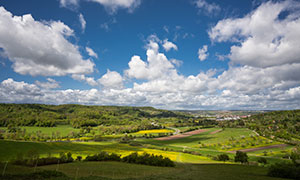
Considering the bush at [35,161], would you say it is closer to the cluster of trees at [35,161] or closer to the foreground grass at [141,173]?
the cluster of trees at [35,161]

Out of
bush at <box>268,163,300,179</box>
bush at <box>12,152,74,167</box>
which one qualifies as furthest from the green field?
bush at <box>12,152,74,167</box>

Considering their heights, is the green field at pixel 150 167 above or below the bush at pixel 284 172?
below

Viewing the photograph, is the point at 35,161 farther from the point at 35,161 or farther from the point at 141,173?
the point at 141,173

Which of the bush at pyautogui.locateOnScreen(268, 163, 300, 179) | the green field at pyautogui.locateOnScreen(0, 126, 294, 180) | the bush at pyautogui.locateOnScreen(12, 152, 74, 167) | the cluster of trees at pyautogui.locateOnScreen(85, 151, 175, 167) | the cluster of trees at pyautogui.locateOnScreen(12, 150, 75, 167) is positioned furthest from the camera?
the cluster of trees at pyautogui.locateOnScreen(85, 151, 175, 167)

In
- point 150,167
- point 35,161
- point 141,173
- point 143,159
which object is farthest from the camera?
point 143,159

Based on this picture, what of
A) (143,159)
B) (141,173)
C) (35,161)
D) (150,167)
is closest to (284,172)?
(141,173)

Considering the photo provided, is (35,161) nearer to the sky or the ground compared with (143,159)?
nearer to the sky

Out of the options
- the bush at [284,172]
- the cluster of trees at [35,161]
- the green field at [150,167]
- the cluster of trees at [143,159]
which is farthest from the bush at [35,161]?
the bush at [284,172]

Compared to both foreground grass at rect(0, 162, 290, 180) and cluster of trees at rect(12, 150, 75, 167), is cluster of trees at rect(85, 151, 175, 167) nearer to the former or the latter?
cluster of trees at rect(12, 150, 75, 167)

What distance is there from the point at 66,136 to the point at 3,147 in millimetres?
96421

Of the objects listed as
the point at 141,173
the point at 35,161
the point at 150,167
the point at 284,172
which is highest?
the point at 284,172

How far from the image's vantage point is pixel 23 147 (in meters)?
75.1

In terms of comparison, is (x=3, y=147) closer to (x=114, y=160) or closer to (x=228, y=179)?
(x=114, y=160)

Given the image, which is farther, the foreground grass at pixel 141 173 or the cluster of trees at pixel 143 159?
the cluster of trees at pixel 143 159
